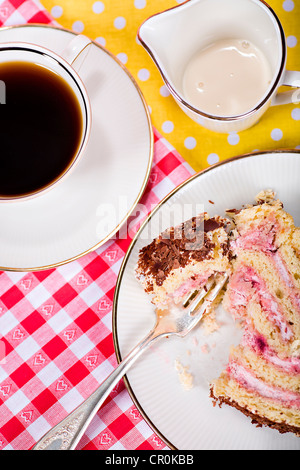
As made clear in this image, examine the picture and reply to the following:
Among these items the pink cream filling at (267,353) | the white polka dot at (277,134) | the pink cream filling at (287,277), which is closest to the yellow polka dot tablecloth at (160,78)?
the white polka dot at (277,134)

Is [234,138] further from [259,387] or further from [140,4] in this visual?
[259,387]

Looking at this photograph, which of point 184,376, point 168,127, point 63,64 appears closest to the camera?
point 63,64

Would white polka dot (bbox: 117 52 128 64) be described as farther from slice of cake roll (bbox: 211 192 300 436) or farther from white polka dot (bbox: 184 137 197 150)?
slice of cake roll (bbox: 211 192 300 436)

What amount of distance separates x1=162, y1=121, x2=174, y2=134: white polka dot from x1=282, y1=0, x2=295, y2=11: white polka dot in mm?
437

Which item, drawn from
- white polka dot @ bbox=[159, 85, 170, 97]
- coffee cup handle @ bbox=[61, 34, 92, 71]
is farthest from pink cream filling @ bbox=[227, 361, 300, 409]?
coffee cup handle @ bbox=[61, 34, 92, 71]

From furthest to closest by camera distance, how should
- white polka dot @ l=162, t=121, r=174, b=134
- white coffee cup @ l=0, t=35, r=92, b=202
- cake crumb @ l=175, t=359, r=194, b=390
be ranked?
white polka dot @ l=162, t=121, r=174, b=134 < cake crumb @ l=175, t=359, r=194, b=390 < white coffee cup @ l=0, t=35, r=92, b=202

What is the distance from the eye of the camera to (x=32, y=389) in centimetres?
132

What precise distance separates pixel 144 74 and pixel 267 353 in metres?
0.82

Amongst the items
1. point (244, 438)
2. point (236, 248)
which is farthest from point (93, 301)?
point (244, 438)

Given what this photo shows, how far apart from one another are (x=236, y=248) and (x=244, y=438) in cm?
48

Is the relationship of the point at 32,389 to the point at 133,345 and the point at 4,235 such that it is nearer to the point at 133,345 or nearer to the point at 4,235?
the point at 133,345

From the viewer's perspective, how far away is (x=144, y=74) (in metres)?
1.34

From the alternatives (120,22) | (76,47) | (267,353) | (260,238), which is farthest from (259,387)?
(120,22)

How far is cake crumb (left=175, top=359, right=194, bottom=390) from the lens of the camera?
4.00ft
